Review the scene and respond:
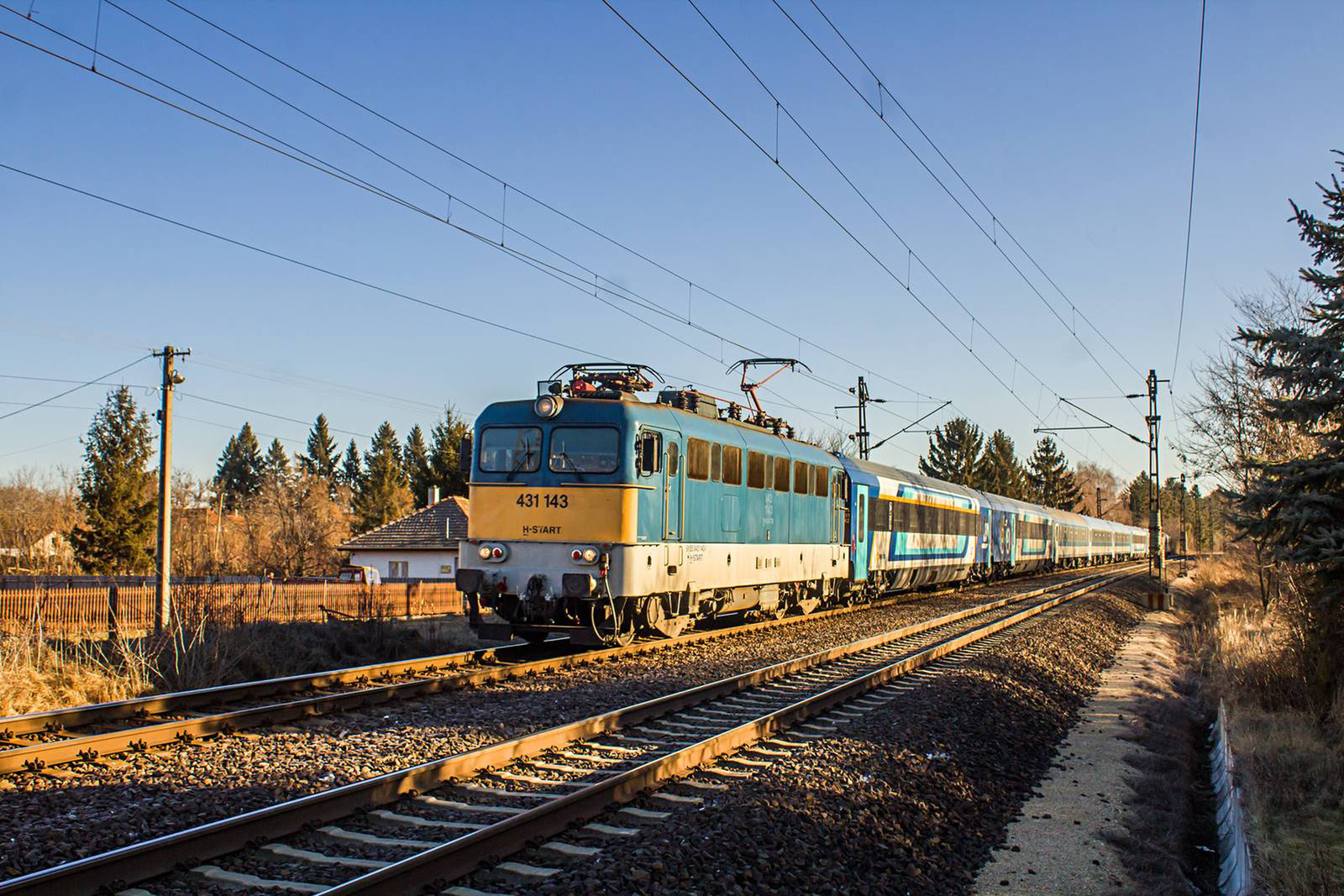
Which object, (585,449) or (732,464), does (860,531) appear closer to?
(732,464)

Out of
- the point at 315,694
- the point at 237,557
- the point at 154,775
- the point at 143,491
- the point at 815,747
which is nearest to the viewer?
the point at 154,775

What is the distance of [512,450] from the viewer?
14.2m

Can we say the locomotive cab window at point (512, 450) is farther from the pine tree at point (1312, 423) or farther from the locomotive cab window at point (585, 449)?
the pine tree at point (1312, 423)

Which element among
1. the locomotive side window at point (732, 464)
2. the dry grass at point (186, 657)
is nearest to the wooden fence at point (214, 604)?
the dry grass at point (186, 657)

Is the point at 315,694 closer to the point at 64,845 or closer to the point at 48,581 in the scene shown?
the point at 64,845

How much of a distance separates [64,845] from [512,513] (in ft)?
28.0

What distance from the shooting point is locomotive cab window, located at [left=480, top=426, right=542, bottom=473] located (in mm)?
14035

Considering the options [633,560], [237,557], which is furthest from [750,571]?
[237,557]

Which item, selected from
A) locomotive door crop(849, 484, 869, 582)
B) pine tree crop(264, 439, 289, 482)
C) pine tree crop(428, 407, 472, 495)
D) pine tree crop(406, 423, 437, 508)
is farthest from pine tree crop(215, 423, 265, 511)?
locomotive door crop(849, 484, 869, 582)

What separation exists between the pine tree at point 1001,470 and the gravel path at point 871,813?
3053 inches

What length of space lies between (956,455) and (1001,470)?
9869mm

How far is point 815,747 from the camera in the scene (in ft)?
28.3

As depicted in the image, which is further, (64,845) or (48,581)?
(48,581)

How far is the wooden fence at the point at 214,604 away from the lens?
14117 mm
